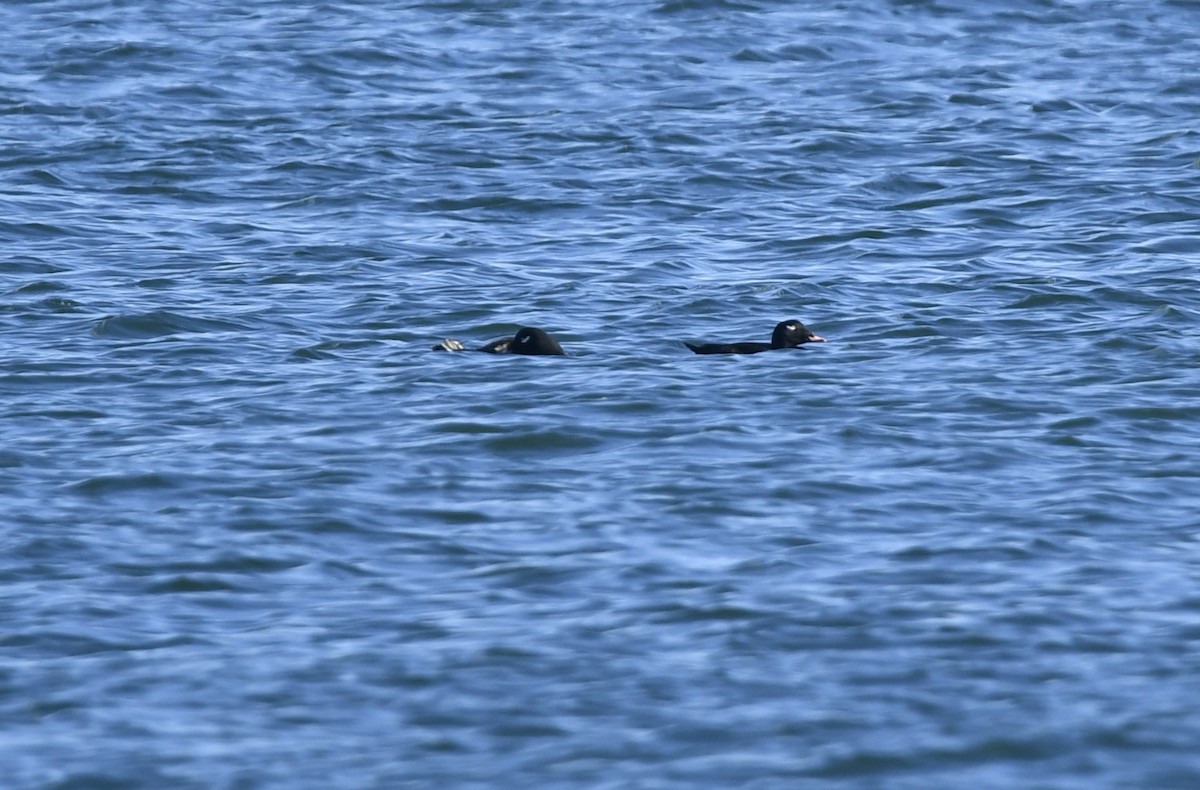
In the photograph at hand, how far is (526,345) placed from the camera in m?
15.4

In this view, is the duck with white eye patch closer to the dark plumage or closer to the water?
the water

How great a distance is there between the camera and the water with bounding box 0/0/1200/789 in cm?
Result: 896

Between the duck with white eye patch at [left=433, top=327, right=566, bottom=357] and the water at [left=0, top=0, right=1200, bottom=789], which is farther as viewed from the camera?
the duck with white eye patch at [left=433, top=327, right=566, bottom=357]

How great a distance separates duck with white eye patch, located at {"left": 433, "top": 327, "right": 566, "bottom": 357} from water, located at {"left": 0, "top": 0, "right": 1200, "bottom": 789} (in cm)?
9

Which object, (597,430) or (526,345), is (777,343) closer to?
(526,345)

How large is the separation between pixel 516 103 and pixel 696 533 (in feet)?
51.8

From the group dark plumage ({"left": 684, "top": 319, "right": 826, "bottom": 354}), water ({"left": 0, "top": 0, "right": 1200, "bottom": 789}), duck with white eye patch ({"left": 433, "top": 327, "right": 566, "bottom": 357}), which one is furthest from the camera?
dark plumage ({"left": 684, "top": 319, "right": 826, "bottom": 354})

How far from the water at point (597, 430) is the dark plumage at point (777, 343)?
0.40 feet

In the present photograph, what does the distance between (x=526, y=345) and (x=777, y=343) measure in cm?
187

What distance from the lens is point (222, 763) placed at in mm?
8531

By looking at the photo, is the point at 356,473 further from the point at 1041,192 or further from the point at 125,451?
the point at 1041,192

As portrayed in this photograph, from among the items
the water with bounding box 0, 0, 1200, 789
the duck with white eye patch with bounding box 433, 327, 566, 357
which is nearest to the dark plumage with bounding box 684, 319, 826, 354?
the water with bounding box 0, 0, 1200, 789

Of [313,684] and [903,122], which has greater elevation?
[313,684]

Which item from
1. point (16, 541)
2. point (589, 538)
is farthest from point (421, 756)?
point (16, 541)
